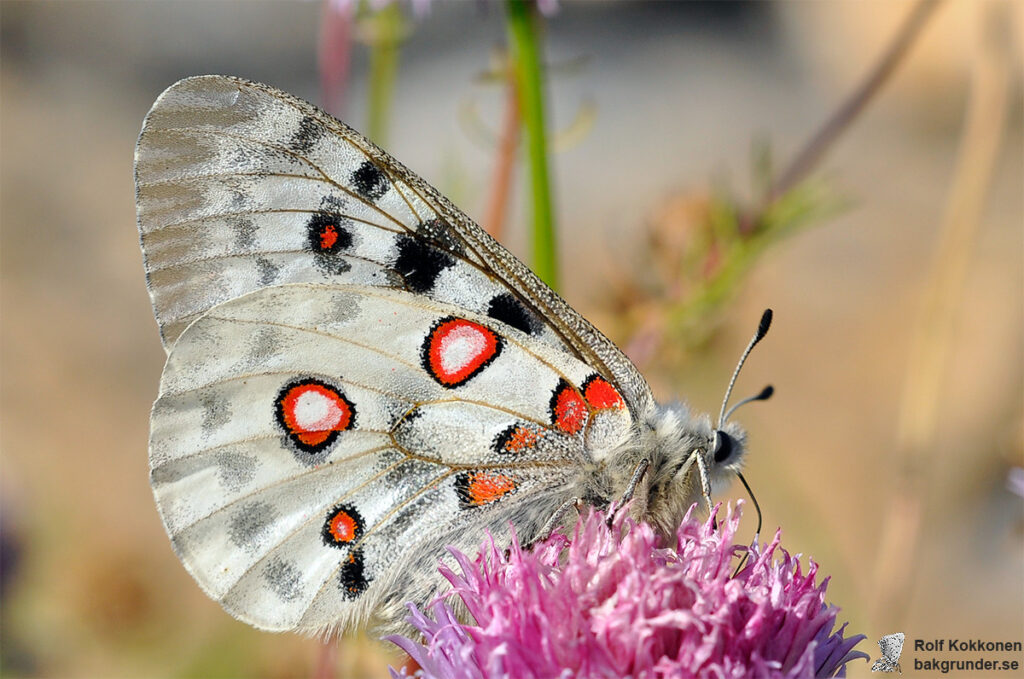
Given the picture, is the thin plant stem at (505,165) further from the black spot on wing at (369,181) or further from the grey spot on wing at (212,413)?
the grey spot on wing at (212,413)

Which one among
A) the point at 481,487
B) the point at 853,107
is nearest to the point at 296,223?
the point at 481,487

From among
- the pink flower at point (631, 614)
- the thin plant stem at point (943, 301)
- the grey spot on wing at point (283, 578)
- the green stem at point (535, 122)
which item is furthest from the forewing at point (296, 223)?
the thin plant stem at point (943, 301)

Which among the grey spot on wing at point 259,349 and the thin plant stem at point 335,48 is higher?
the thin plant stem at point 335,48

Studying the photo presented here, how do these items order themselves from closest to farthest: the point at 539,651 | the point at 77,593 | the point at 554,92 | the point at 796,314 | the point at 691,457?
the point at 539,651
the point at 691,457
the point at 77,593
the point at 796,314
the point at 554,92

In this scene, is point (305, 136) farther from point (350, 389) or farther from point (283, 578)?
point (283, 578)

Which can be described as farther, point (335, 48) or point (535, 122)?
point (335, 48)

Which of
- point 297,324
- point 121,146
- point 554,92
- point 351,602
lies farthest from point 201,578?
point 121,146

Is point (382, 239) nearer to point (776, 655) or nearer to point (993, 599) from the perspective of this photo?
point (776, 655)
